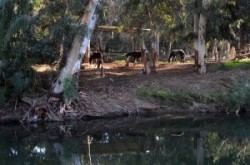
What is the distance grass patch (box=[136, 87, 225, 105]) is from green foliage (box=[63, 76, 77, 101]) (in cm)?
303

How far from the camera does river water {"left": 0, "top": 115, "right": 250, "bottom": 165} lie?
42.2 feet

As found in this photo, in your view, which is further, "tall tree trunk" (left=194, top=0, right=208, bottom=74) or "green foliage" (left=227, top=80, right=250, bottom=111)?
"tall tree trunk" (left=194, top=0, right=208, bottom=74)

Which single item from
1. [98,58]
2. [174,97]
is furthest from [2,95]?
[98,58]

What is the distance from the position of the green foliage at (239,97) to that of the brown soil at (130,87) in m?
0.83

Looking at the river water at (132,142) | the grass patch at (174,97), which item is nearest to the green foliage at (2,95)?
the river water at (132,142)

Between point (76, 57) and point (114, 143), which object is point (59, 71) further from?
point (114, 143)

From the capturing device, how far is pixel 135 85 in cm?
2112

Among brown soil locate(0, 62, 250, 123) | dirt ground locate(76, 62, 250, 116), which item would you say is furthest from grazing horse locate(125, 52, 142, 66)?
brown soil locate(0, 62, 250, 123)

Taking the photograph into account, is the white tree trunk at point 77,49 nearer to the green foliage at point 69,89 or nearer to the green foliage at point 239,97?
the green foliage at point 69,89

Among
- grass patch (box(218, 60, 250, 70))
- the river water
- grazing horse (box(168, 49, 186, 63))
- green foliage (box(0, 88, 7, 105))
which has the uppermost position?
grazing horse (box(168, 49, 186, 63))

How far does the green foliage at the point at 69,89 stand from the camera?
18.4 metres

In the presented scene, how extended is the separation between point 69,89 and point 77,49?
70.5 inches

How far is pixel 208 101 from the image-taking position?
20.3 meters

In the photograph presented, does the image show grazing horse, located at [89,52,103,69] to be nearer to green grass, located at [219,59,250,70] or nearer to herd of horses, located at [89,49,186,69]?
herd of horses, located at [89,49,186,69]
